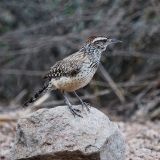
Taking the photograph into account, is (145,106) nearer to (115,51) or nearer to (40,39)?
(115,51)

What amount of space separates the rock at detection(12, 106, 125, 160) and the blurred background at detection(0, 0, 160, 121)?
3.92m

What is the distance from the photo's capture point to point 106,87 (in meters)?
10.4

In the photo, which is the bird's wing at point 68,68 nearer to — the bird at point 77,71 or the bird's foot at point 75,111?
the bird at point 77,71

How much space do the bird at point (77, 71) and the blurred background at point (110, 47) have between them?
3.71 m

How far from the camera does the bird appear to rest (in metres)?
5.59

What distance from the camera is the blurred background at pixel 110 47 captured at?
991 cm

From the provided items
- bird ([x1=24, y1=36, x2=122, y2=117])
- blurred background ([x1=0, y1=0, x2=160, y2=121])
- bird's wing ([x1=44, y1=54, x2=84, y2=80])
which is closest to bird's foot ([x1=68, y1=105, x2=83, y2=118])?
bird ([x1=24, y1=36, x2=122, y2=117])

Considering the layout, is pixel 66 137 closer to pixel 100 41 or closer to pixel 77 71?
pixel 77 71

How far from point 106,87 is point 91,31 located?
0.94 metres

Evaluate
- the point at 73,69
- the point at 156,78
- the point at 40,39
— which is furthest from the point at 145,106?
the point at 73,69

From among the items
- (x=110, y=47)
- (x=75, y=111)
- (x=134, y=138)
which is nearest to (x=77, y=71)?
(x=75, y=111)

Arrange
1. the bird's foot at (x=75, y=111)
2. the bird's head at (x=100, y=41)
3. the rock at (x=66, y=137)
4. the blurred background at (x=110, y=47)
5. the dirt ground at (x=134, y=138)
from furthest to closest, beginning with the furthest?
the blurred background at (x=110, y=47), the dirt ground at (x=134, y=138), the bird's head at (x=100, y=41), the bird's foot at (x=75, y=111), the rock at (x=66, y=137)

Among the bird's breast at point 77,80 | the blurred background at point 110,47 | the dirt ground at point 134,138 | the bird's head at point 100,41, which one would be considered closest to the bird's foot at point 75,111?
the bird's breast at point 77,80

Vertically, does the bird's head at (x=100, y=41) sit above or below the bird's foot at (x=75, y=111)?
above
